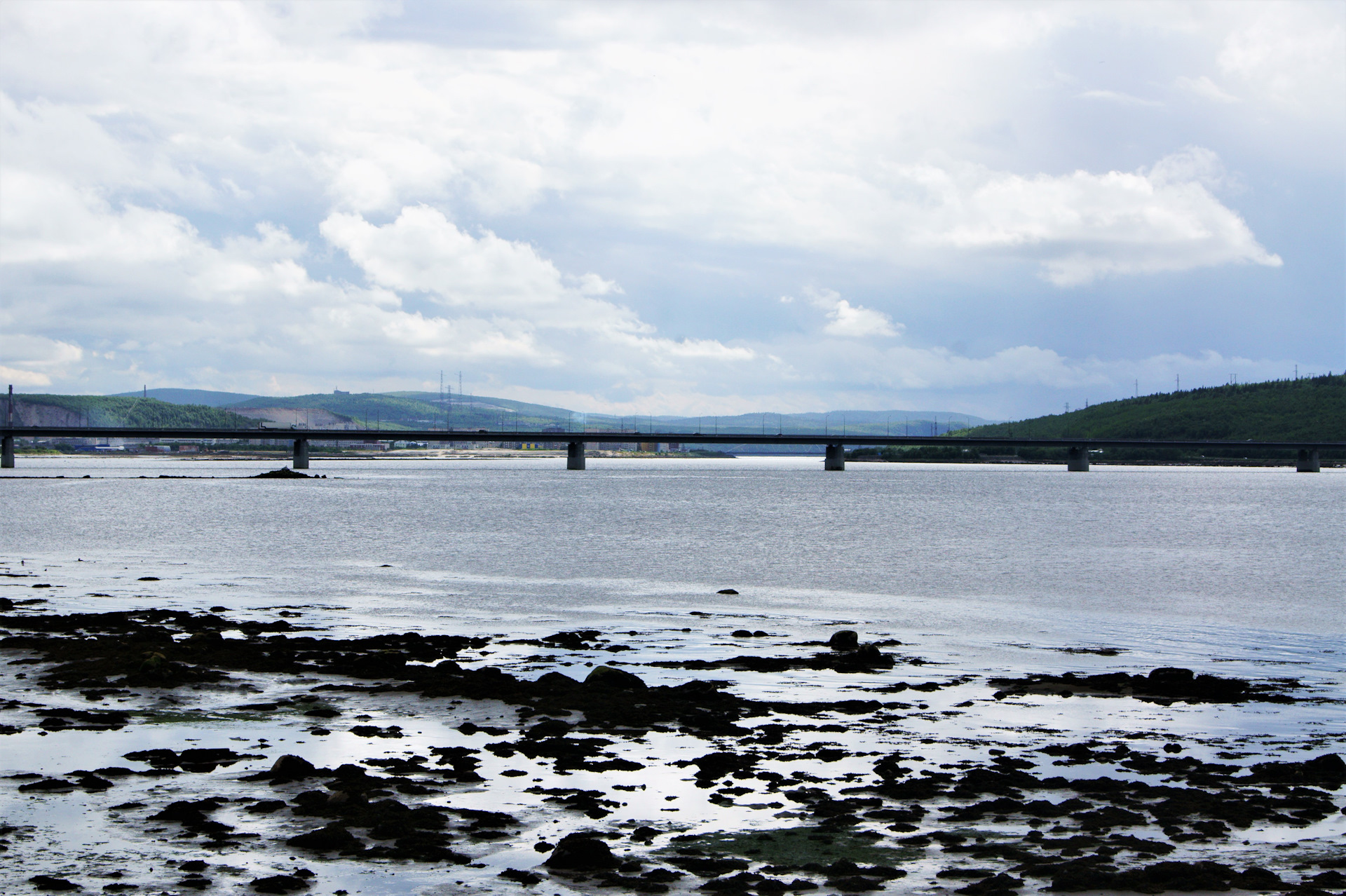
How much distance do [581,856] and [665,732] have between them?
22.1ft

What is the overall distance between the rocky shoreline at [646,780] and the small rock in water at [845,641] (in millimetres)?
2419

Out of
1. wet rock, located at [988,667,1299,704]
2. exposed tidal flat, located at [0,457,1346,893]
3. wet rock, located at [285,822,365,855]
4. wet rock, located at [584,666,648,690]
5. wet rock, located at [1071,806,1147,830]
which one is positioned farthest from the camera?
wet rock, located at [988,667,1299,704]

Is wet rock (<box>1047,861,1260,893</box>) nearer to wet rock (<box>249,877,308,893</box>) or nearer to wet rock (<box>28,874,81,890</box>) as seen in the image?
wet rock (<box>249,877,308,893</box>)

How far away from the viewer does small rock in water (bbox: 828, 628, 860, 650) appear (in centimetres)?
2995

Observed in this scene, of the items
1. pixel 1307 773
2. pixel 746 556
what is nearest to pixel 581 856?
pixel 1307 773

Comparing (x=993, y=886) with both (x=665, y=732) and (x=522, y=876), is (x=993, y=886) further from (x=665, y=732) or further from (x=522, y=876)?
(x=665, y=732)

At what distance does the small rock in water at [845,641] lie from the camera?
98.3 ft

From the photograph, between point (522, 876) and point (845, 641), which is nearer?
point (522, 876)

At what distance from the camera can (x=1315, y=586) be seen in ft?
164

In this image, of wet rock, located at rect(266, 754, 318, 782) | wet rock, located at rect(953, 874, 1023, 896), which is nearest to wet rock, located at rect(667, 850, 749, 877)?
wet rock, located at rect(953, 874, 1023, 896)

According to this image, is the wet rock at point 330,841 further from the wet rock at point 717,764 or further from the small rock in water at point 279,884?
the wet rock at point 717,764

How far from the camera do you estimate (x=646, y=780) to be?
677 inches

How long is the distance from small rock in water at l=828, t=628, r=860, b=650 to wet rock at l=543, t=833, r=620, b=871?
16809 mm

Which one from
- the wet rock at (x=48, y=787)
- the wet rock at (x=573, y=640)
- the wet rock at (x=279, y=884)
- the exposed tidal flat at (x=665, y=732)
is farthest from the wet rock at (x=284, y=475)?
the wet rock at (x=279, y=884)
